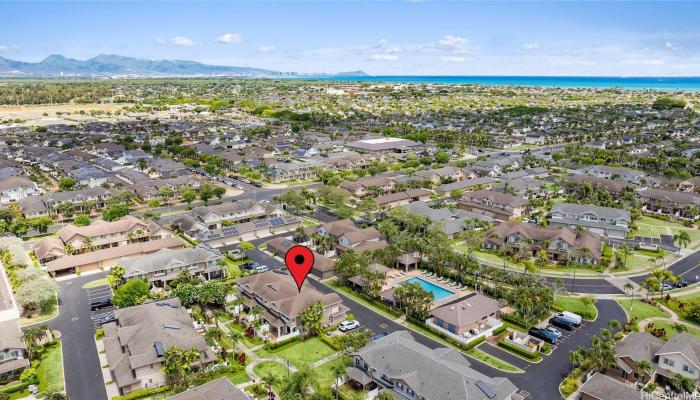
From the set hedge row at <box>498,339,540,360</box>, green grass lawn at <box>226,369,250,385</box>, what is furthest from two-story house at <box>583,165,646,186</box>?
green grass lawn at <box>226,369,250,385</box>

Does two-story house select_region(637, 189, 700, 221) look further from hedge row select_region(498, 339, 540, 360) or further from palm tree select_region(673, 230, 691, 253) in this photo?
hedge row select_region(498, 339, 540, 360)

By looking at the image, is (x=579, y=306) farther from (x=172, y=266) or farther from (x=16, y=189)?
(x=16, y=189)

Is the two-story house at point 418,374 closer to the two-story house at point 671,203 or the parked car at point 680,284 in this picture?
the parked car at point 680,284

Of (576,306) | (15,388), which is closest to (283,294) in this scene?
(15,388)

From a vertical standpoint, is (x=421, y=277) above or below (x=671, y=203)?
below

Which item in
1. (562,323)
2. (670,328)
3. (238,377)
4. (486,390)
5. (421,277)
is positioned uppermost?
(486,390)

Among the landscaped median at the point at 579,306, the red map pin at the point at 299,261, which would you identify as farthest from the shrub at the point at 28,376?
the landscaped median at the point at 579,306
